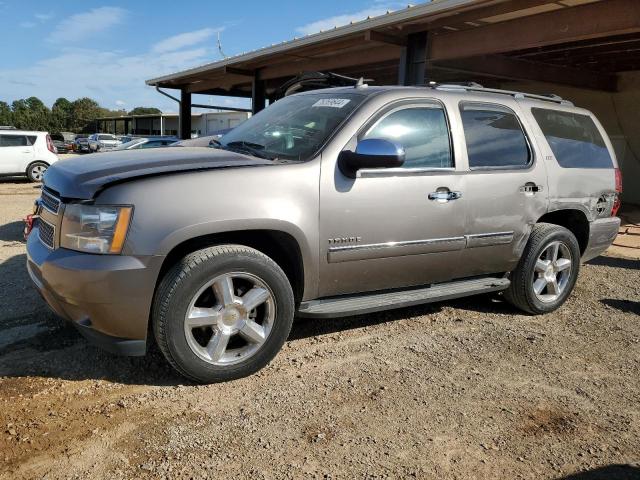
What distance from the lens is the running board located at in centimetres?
345

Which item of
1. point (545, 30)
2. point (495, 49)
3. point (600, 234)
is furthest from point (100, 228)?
point (495, 49)

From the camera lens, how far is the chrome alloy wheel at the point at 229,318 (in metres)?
3.05

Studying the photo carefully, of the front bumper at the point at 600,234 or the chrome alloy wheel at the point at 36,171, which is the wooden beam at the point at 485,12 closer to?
the front bumper at the point at 600,234

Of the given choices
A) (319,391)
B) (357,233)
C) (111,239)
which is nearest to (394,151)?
(357,233)

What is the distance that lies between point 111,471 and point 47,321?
203 centimetres

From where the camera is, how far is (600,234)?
500cm

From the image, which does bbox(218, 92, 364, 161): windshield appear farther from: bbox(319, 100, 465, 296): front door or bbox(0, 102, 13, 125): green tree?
bbox(0, 102, 13, 125): green tree

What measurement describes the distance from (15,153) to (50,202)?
1389cm

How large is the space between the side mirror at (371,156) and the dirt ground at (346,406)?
1295 millimetres

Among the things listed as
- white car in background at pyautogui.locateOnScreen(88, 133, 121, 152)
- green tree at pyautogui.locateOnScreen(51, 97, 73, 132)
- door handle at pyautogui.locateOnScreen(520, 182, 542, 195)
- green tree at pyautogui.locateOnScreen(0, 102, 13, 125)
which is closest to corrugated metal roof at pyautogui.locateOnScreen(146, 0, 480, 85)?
door handle at pyautogui.locateOnScreen(520, 182, 542, 195)

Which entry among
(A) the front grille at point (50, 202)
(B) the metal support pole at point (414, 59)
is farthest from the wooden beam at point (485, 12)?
(A) the front grille at point (50, 202)

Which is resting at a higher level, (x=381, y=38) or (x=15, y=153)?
(x=381, y=38)

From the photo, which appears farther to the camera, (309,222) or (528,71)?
(528,71)

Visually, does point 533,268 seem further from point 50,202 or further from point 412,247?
point 50,202
